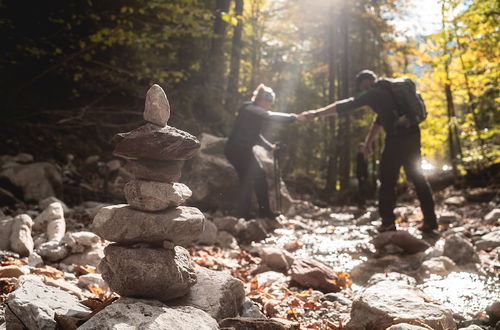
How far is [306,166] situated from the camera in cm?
2838

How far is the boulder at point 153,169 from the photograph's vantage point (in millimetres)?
2883

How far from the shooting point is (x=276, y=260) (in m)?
4.74

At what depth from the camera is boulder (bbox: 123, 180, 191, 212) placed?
2.83 m

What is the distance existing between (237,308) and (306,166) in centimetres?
2573

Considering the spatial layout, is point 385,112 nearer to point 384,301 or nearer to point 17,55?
point 384,301

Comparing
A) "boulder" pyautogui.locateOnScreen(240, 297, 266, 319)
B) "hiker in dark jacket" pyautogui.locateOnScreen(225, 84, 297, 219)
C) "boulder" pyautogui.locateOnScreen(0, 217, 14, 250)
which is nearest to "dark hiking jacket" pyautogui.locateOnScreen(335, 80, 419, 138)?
"hiker in dark jacket" pyautogui.locateOnScreen(225, 84, 297, 219)

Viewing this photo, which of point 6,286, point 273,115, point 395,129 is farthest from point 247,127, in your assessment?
point 6,286

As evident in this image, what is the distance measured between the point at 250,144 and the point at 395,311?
5.60m

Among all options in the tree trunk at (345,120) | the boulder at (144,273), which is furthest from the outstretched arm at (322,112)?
the tree trunk at (345,120)

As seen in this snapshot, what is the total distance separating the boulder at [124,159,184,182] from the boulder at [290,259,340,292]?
1963mm

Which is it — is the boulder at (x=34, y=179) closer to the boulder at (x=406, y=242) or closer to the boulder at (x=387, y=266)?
the boulder at (x=387, y=266)

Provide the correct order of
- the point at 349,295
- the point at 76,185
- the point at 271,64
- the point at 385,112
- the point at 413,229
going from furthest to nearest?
the point at 271,64 < the point at 76,185 < the point at 413,229 < the point at 385,112 < the point at 349,295

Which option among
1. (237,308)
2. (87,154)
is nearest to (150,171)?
(237,308)

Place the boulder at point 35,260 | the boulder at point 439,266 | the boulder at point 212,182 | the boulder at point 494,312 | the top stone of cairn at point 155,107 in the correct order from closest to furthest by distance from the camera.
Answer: the top stone of cairn at point 155,107, the boulder at point 494,312, the boulder at point 35,260, the boulder at point 439,266, the boulder at point 212,182
